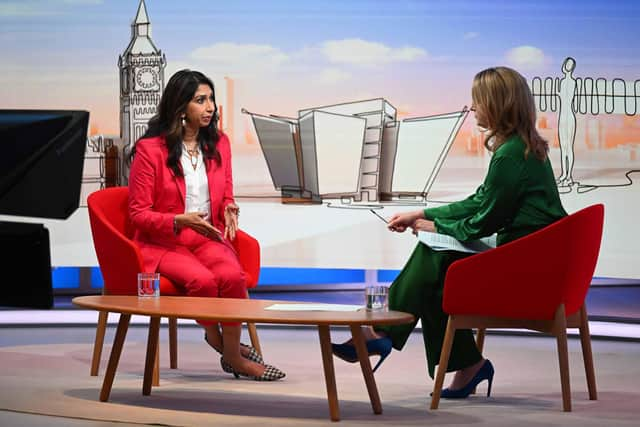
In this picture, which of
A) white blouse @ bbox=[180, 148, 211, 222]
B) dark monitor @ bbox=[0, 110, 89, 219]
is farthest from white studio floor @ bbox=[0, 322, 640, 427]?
dark monitor @ bbox=[0, 110, 89, 219]

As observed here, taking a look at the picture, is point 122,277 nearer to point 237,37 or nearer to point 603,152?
point 237,37

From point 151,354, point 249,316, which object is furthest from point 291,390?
point 249,316

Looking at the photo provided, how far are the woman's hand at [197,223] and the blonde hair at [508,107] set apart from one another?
1256mm

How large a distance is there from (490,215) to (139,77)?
10.2 ft

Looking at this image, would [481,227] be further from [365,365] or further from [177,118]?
[177,118]

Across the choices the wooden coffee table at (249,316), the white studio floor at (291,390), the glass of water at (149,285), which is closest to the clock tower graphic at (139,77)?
the white studio floor at (291,390)

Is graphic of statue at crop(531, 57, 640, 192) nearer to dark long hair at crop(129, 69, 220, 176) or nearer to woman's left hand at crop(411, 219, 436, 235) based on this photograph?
woman's left hand at crop(411, 219, 436, 235)

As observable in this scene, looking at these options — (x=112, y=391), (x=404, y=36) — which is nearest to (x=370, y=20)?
(x=404, y=36)

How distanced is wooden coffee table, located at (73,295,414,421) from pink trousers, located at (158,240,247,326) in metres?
Result: 0.42

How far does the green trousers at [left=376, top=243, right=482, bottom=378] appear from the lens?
12.6 ft

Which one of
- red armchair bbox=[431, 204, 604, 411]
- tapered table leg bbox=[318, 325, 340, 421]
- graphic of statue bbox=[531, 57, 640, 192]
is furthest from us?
graphic of statue bbox=[531, 57, 640, 192]

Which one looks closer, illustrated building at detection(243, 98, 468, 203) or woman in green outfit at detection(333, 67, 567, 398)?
woman in green outfit at detection(333, 67, 567, 398)

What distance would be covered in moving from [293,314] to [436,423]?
23.4 inches

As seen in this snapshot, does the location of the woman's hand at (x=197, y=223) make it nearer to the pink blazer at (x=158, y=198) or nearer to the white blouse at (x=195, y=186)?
the pink blazer at (x=158, y=198)
